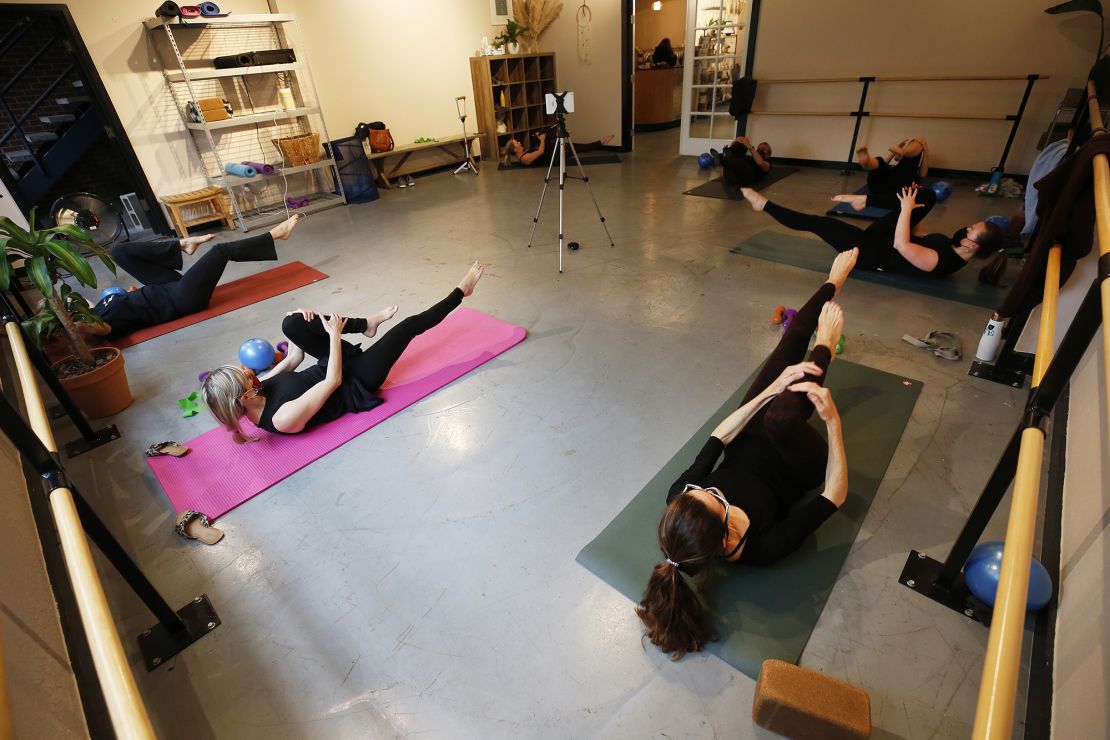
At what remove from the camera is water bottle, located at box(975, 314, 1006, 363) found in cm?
271

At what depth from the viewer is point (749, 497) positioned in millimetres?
1719

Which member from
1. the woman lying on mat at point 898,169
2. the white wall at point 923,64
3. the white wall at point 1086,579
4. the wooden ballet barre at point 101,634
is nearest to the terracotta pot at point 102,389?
the wooden ballet barre at point 101,634

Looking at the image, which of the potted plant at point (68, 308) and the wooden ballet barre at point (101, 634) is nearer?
the wooden ballet barre at point (101, 634)

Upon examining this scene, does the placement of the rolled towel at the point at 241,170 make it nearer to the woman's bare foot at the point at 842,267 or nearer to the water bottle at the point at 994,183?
the woman's bare foot at the point at 842,267

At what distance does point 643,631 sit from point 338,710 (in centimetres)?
98

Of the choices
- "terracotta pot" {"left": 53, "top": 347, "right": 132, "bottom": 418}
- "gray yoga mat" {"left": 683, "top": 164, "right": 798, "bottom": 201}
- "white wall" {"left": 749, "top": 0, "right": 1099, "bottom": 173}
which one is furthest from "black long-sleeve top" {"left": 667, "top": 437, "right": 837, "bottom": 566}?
"white wall" {"left": 749, "top": 0, "right": 1099, "bottom": 173}

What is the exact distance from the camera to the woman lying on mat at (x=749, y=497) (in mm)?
1478

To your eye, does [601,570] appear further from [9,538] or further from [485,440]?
[9,538]

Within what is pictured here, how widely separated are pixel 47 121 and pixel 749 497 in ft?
24.8

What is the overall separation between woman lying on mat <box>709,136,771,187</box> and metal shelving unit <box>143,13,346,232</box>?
4827 millimetres

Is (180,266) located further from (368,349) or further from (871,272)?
(871,272)

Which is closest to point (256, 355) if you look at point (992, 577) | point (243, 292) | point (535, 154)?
point (243, 292)

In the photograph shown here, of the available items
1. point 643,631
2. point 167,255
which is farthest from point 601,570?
point 167,255

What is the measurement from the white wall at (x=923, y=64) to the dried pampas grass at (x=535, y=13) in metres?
3.33
